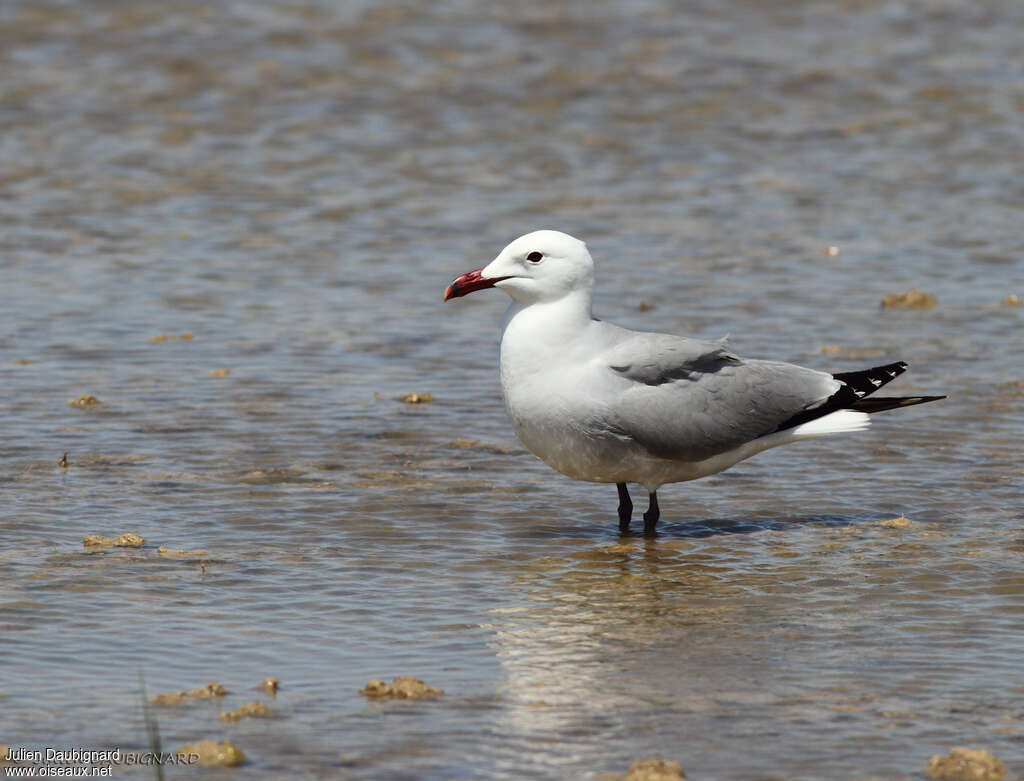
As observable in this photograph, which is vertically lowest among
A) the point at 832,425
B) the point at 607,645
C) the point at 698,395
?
the point at 607,645

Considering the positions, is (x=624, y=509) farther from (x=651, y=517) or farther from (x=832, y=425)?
(x=832, y=425)

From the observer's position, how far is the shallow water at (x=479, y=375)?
18.0ft

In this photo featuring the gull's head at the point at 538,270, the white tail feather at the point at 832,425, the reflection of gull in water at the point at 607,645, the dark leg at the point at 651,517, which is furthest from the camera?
the white tail feather at the point at 832,425

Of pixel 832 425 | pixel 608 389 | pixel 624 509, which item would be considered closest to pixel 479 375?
pixel 624 509

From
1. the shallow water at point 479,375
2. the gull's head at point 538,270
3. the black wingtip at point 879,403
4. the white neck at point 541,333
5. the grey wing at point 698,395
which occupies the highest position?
the gull's head at point 538,270

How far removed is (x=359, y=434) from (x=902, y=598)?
10.8 feet

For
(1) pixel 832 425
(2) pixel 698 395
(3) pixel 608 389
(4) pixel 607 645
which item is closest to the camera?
(4) pixel 607 645

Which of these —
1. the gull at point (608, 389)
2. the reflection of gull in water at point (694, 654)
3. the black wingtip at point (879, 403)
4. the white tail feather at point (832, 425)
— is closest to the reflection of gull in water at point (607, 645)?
the reflection of gull in water at point (694, 654)

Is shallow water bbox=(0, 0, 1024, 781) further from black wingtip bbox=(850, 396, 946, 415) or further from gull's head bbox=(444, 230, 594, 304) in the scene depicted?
gull's head bbox=(444, 230, 594, 304)

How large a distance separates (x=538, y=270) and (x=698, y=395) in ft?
2.77


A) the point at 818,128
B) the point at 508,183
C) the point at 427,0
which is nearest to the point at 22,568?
the point at 508,183

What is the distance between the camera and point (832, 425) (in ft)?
25.7

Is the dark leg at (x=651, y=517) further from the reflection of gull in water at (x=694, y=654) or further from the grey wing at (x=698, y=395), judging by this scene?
the grey wing at (x=698, y=395)

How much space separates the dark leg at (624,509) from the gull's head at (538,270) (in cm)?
89
